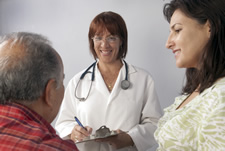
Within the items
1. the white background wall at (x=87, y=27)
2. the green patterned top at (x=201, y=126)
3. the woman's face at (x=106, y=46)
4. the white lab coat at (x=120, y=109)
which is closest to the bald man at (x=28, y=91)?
the green patterned top at (x=201, y=126)

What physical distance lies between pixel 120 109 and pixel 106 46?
0.44 meters

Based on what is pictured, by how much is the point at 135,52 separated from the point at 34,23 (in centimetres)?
124

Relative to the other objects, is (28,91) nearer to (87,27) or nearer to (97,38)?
(97,38)

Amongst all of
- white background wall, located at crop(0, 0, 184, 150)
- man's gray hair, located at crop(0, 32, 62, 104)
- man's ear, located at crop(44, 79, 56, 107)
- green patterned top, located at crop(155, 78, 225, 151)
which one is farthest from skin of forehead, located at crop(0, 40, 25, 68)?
white background wall, located at crop(0, 0, 184, 150)

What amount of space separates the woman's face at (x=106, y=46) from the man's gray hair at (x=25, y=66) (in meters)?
0.95

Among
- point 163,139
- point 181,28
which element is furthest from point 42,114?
point 181,28

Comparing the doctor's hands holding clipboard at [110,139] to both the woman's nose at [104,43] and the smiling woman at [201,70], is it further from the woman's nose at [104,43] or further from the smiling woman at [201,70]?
Result: the woman's nose at [104,43]

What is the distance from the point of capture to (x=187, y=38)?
1.05m

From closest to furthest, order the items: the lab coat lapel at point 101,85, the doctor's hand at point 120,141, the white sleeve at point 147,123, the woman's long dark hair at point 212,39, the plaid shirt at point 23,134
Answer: the plaid shirt at point 23,134 < the woman's long dark hair at point 212,39 < the doctor's hand at point 120,141 < the white sleeve at point 147,123 < the lab coat lapel at point 101,85

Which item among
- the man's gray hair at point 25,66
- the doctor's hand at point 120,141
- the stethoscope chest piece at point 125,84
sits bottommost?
the doctor's hand at point 120,141

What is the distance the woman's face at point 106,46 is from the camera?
174 cm

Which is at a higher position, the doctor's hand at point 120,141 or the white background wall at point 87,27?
the white background wall at point 87,27

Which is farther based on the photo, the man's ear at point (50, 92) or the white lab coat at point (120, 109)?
the white lab coat at point (120, 109)

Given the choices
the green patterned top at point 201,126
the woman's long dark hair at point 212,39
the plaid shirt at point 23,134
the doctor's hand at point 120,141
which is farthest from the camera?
the doctor's hand at point 120,141
